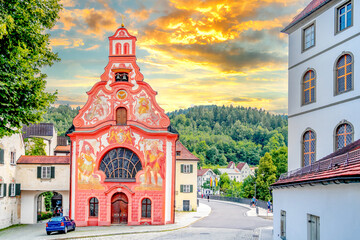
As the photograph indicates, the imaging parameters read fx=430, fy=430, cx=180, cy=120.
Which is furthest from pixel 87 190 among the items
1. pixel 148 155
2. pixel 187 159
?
pixel 187 159

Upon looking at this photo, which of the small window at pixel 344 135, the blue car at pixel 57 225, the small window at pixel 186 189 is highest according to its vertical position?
the small window at pixel 344 135

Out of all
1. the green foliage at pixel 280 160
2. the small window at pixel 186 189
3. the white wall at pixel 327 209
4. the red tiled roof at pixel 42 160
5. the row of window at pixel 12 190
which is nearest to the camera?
the white wall at pixel 327 209

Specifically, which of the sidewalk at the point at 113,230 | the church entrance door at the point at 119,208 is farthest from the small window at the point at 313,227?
the church entrance door at the point at 119,208

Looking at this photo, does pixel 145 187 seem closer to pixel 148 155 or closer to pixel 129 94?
pixel 148 155

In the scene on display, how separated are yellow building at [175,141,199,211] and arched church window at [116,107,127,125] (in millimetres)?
15548

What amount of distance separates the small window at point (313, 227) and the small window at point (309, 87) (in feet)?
34.5

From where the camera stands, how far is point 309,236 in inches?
595

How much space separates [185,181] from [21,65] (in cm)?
3703

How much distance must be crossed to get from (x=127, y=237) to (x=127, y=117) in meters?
12.5

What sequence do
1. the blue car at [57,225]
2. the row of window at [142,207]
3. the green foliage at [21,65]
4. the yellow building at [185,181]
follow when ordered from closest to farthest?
the green foliage at [21,65]
the blue car at [57,225]
the row of window at [142,207]
the yellow building at [185,181]

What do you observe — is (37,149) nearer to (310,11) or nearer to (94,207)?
(94,207)

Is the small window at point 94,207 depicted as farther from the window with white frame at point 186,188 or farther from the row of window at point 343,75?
the row of window at point 343,75

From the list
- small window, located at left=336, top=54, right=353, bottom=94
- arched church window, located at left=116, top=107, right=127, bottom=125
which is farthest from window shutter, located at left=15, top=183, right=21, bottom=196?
small window, located at left=336, top=54, right=353, bottom=94

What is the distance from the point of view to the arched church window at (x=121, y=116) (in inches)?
1587
